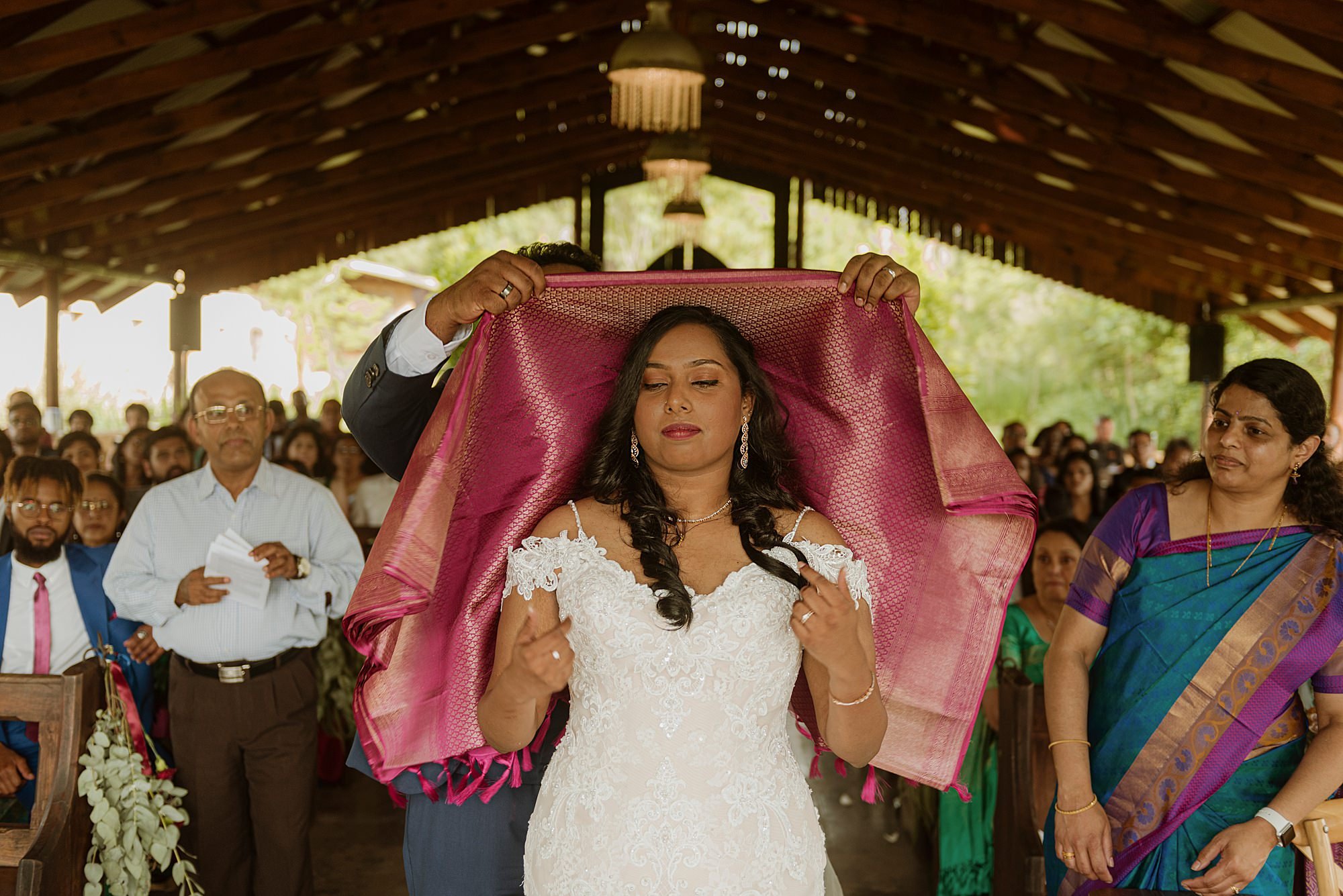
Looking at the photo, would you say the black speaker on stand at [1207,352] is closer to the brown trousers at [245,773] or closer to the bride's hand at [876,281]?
the brown trousers at [245,773]

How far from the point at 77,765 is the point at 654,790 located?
1.50 metres

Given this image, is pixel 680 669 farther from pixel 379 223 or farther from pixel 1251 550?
pixel 379 223

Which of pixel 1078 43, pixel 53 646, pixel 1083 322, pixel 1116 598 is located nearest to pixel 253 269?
pixel 1078 43

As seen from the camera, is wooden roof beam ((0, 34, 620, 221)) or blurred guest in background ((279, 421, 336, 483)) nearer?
blurred guest in background ((279, 421, 336, 483))

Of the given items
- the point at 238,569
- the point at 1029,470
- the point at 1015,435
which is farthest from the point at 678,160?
the point at 238,569

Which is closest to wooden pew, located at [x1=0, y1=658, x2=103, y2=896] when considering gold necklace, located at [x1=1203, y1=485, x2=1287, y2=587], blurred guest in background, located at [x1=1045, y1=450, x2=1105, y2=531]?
gold necklace, located at [x1=1203, y1=485, x2=1287, y2=587]

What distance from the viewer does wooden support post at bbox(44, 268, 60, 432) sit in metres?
10.6

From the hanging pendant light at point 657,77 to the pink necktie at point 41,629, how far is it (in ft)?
11.3

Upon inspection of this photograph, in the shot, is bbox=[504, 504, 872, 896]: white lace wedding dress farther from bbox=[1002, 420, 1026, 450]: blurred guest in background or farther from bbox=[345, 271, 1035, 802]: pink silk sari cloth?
bbox=[1002, 420, 1026, 450]: blurred guest in background

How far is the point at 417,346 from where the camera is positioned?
2082 millimetres

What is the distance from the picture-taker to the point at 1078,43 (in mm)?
7699

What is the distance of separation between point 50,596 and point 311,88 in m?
5.58

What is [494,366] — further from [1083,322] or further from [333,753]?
[1083,322]

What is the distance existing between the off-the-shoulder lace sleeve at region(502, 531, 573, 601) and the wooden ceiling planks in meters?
4.43
